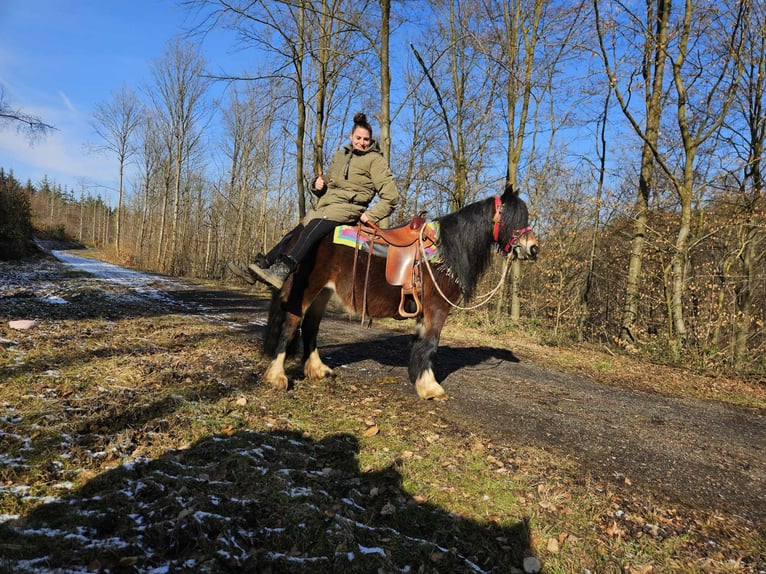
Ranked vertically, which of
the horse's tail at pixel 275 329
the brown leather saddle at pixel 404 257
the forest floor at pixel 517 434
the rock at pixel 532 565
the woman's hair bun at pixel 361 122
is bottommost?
the rock at pixel 532 565

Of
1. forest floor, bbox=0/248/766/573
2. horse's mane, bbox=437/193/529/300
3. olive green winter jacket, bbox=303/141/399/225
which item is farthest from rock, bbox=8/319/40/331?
horse's mane, bbox=437/193/529/300

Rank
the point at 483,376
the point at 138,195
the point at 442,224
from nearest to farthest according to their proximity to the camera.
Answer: the point at 442,224 < the point at 483,376 < the point at 138,195

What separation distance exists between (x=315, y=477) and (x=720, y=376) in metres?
8.06

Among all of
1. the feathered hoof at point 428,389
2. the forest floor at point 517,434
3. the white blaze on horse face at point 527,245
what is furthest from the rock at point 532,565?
the white blaze on horse face at point 527,245

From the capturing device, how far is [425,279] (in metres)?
5.08

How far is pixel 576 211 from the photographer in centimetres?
1246

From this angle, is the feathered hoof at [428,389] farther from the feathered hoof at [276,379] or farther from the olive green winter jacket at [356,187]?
the olive green winter jacket at [356,187]

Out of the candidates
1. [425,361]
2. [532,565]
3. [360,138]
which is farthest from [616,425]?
[360,138]

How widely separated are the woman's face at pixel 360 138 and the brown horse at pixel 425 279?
114cm

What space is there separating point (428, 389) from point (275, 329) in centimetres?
205

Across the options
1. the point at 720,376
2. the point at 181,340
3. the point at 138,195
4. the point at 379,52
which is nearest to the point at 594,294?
the point at 720,376

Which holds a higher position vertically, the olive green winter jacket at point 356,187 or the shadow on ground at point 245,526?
the olive green winter jacket at point 356,187

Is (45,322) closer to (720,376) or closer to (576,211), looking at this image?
(720,376)

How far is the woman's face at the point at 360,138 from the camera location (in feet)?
15.9
